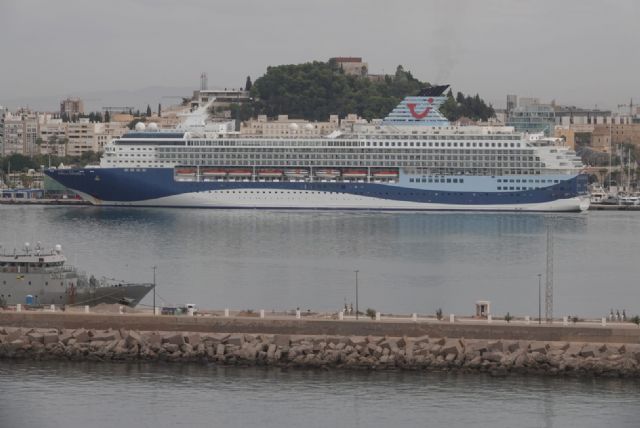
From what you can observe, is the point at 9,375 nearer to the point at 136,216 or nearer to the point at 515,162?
the point at 136,216

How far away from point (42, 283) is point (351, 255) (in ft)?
63.4

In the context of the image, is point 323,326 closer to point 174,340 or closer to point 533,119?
point 174,340

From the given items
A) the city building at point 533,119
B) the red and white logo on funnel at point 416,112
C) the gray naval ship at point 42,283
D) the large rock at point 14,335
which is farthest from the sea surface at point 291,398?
the city building at point 533,119

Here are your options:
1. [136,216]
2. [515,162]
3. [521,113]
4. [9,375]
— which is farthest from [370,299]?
[521,113]

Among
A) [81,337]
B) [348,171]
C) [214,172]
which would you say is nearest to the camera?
[81,337]

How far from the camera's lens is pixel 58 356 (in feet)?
95.2

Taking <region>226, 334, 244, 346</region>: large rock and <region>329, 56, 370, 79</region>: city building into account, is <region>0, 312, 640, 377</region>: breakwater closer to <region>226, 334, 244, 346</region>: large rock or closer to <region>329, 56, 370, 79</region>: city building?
<region>226, 334, 244, 346</region>: large rock

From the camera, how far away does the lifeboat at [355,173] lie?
78.3m

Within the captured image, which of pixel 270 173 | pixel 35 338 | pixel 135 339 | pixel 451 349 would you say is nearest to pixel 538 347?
pixel 451 349

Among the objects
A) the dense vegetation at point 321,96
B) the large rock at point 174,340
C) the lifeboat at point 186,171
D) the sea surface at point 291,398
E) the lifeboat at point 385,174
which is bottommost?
the sea surface at point 291,398

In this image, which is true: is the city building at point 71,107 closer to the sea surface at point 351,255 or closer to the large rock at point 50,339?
the sea surface at point 351,255

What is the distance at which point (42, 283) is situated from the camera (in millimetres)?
32094

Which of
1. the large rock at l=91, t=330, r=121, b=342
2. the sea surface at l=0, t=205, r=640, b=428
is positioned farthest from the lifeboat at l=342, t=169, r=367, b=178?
the large rock at l=91, t=330, r=121, b=342

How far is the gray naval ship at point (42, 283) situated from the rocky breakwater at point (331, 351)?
2.32 metres
